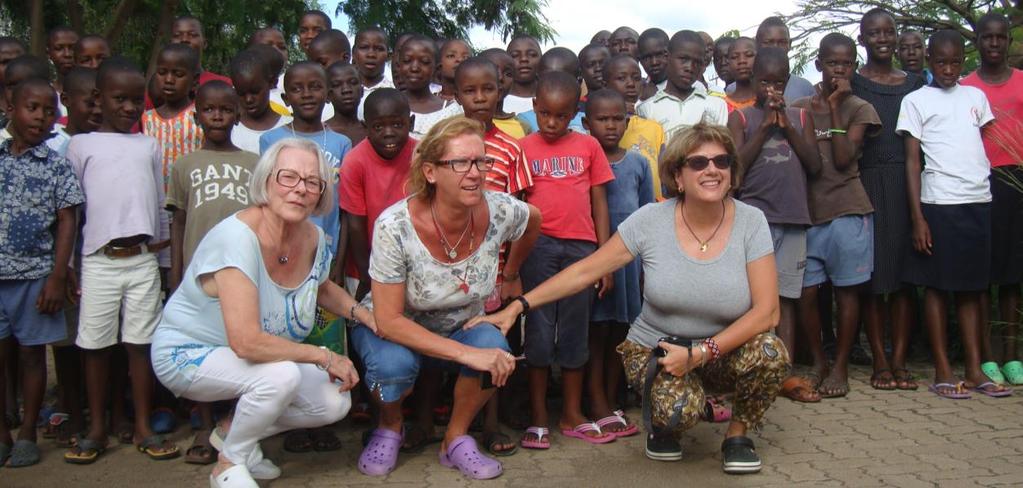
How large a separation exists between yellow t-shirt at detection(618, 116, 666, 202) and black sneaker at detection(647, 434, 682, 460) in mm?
1517

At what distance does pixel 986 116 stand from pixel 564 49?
2.57 m

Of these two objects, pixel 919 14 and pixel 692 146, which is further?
pixel 919 14

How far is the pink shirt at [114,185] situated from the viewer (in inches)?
171

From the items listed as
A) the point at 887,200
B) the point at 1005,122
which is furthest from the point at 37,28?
the point at 1005,122

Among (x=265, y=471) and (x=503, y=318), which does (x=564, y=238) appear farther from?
(x=265, y=471)

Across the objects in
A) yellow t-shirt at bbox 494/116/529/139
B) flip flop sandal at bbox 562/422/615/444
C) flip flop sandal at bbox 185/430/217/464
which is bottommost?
flip flop sandal at bbox 562/422/615/444

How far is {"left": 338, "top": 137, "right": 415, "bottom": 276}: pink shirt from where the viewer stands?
4.51 m

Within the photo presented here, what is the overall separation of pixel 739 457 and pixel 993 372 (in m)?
2.30

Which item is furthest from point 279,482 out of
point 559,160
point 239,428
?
point 559,160

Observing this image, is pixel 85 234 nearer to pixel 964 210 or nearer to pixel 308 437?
pixel 308 437

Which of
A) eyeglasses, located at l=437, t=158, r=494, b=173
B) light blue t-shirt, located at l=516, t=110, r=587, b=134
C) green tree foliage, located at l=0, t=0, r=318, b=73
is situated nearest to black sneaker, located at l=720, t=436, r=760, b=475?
eyeglasses, located at l=437, t=158, r=494, b=173

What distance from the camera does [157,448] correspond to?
4.27 metres

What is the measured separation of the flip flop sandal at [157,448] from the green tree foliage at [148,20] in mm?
7327

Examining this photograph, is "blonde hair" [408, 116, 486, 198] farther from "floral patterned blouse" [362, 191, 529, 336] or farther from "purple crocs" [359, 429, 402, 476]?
"purple crocs" [359, 429, 402, 476]
